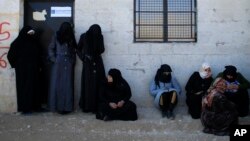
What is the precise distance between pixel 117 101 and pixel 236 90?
2214 millimetres

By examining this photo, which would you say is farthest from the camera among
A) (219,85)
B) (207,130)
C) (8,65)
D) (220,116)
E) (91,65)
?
(8,65)

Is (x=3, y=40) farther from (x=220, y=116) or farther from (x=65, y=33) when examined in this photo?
(x=220, y=116)

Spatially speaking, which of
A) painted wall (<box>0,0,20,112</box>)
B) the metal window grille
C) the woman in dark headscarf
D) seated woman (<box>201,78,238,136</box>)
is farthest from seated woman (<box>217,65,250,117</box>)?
painted wall (<box>0,0,20,112</box>)

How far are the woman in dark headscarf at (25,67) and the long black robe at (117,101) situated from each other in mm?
1342

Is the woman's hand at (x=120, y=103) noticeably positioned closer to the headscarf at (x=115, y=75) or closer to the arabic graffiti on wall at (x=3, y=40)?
the headscarf at (x=115, y=75)

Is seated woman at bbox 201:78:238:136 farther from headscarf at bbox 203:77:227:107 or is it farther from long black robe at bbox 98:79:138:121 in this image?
long black robe at bbox 98:79:138:121

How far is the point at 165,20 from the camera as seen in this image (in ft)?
29.0

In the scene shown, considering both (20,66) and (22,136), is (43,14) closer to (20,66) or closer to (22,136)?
(20,66)

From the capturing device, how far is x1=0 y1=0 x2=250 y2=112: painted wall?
8.62 metres

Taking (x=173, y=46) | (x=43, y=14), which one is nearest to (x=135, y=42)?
(x=173, y=46)

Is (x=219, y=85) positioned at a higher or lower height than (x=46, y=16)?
lower

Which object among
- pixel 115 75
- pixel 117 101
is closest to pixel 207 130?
pixel 117 101

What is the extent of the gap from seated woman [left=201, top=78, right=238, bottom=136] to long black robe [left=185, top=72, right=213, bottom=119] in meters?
0.83

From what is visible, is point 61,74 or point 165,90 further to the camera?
point 61,74
